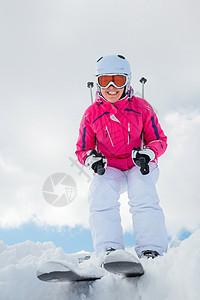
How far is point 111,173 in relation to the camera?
330cm

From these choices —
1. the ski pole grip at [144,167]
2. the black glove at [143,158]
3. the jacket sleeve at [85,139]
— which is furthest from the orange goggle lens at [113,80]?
the ski pole grip at [144,167]

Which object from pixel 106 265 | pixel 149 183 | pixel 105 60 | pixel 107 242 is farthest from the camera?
pixel 105 60

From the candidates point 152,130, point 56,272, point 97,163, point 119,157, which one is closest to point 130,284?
point 56,272

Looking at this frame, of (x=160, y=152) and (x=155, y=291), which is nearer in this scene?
(x=155, y=291)

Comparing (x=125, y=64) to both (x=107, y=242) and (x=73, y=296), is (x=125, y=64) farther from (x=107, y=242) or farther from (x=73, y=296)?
(x=73, y=296)

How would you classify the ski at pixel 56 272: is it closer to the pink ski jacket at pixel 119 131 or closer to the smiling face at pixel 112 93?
the pink ski jacket at pixel 119 131

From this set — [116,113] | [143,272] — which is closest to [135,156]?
[116,113]

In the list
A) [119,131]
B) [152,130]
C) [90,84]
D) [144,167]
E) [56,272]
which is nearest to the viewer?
[56,272]

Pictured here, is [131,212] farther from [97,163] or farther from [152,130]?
[152,130]

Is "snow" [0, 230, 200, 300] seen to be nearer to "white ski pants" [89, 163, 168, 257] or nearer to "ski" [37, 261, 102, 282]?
"ski" [37, 261, 102, 282]

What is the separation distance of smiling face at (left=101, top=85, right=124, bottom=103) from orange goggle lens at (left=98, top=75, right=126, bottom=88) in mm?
60

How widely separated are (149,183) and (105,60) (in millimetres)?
1794

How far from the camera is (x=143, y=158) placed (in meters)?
3.17

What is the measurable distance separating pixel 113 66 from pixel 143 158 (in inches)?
53.5
